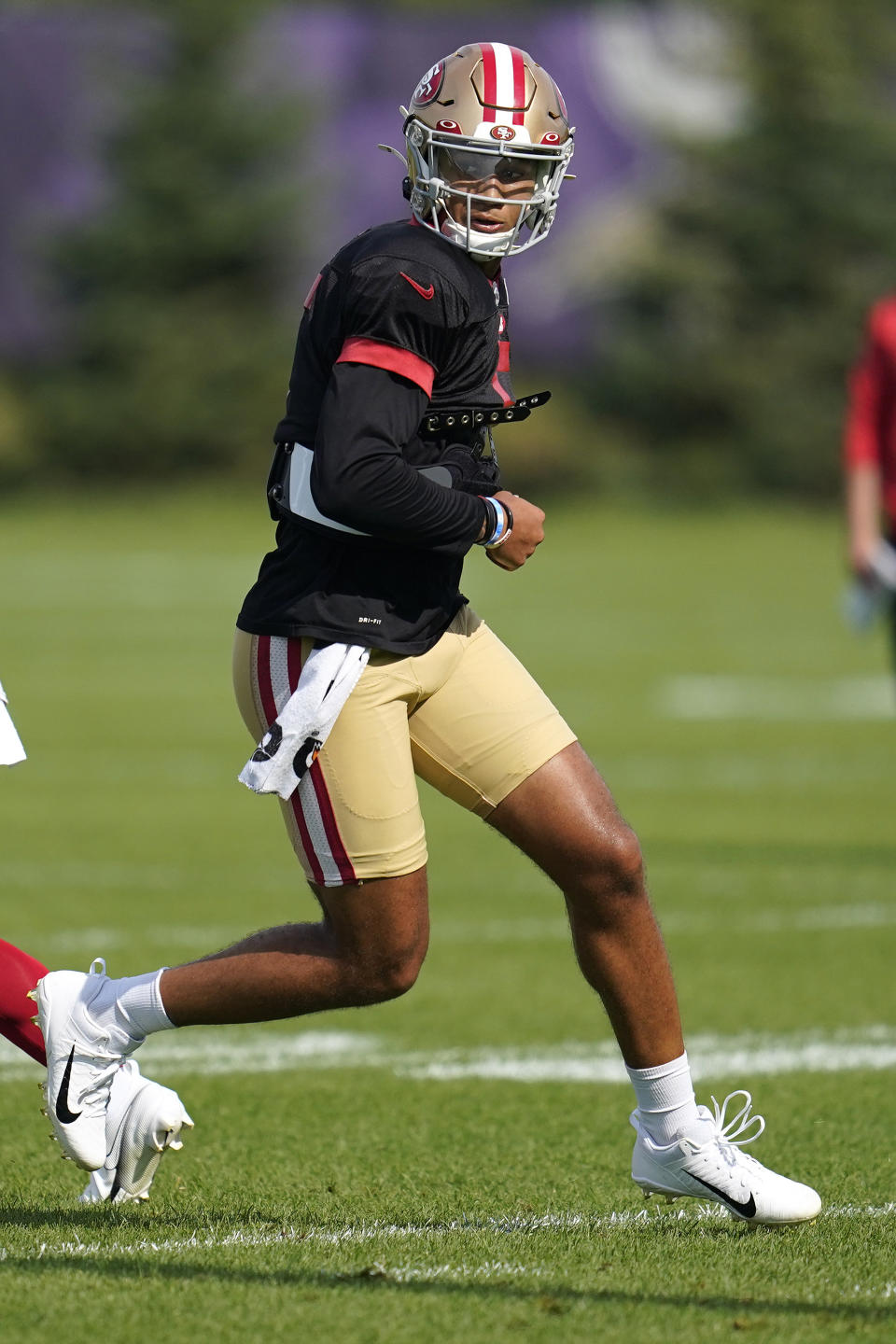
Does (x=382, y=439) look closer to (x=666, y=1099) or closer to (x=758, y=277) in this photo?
(x=666, y=1099)

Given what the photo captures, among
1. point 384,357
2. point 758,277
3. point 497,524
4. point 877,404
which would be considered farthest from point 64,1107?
point 758,277

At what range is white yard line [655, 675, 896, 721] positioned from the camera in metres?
16.7

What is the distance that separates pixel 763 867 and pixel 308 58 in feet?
135

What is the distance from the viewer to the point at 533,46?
46094 millimetres

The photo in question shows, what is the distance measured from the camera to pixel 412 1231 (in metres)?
4.54

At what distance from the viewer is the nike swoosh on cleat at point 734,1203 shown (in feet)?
15.0

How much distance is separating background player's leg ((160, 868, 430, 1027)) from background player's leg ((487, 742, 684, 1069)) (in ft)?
0.91

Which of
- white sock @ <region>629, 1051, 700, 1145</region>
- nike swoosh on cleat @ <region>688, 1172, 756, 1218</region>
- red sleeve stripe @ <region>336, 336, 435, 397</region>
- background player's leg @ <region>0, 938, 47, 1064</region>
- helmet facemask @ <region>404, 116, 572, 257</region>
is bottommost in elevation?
nike swoosh on cleat @ <region>688, 1172, 756, 1218</region>

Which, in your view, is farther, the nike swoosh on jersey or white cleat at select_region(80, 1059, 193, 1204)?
white cleat at select_region(80, 1059, 193, 1204)

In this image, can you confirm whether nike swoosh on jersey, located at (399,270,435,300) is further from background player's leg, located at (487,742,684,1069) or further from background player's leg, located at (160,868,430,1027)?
background player's leg, located at (160,868,430,1027)

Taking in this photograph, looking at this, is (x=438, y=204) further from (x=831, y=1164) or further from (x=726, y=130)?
(x=726, y=130)

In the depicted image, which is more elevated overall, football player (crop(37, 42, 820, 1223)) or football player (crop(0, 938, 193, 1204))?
football player (crop(37, 42, 820, 1223))

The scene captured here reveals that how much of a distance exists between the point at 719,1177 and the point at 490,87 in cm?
229

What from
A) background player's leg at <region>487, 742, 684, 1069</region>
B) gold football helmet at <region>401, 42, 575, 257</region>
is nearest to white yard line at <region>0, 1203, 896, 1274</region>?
background player's leg at <region>487, 742, 684, 1069</region>
